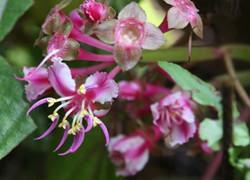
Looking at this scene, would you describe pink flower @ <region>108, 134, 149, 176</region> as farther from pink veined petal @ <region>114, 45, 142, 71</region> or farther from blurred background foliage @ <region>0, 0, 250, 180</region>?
pink veined petal @ <region>114, 45, 142, 71</region>

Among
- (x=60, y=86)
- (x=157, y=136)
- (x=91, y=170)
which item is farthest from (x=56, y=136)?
(x=60, y=86)

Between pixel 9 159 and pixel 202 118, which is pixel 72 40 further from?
pixel 9 159

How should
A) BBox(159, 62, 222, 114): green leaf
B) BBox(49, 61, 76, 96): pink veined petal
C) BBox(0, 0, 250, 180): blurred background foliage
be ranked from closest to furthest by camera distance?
BBox(49, 61, 76, 96): pink veined petal < BBox(159, 62, 222, 114): green leaf < BBox(0, 0, 250, 180): blurred background foliage

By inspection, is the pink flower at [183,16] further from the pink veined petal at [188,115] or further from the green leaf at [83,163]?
the green leaf at [83,163]

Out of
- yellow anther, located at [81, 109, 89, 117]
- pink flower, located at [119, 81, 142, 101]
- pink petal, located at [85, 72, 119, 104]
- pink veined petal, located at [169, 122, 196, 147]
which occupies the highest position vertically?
pink petal, located at [85, 72, 119, 104]

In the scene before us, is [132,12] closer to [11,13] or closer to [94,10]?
[94,10]

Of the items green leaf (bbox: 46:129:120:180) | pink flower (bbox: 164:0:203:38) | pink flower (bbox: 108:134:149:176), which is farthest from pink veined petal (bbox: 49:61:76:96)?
green leaf (bbox: 46:129:120:180)

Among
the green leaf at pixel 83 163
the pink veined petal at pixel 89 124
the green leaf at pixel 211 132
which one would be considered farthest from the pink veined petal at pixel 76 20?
the green leaf at pixel 83 163
